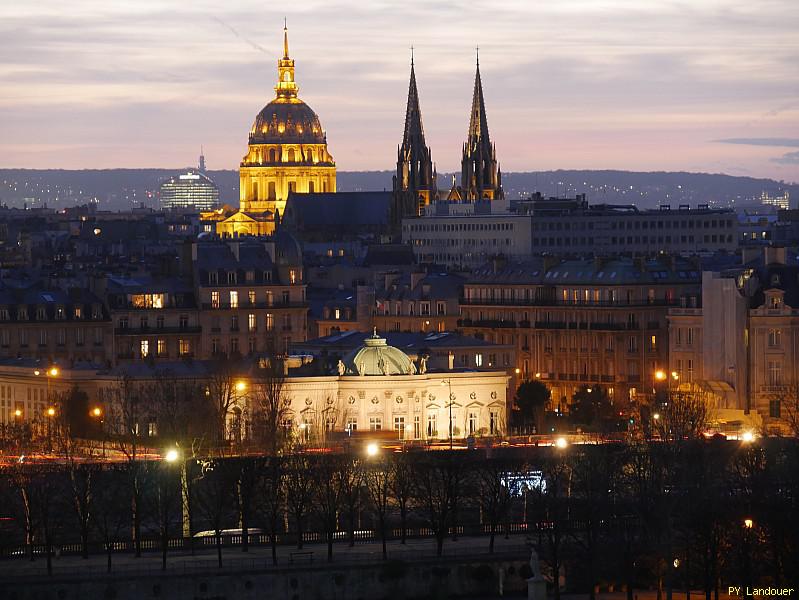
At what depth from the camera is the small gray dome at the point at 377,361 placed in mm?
115812

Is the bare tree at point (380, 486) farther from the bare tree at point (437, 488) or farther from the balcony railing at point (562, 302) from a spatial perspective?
the balcony railing at point (562, 302)

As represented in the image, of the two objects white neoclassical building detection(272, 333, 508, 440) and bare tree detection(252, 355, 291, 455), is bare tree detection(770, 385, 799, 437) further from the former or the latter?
bare tree detection(252, 355, 291, 455)

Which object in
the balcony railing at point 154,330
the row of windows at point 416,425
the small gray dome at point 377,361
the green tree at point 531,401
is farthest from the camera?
the balcony railing at point 154,330

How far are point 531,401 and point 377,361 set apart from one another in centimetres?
1023

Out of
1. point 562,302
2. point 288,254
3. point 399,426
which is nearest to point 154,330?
point 288,254

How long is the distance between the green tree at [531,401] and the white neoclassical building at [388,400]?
129 inches

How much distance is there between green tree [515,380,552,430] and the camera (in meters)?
121

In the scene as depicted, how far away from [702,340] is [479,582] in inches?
1611

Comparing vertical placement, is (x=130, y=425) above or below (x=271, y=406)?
below


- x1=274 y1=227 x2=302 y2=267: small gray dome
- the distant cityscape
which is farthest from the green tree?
x1=274 y1=227 x2=302 y2=267: small gray dome

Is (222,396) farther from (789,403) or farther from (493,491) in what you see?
(493,491)

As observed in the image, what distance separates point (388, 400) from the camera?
114938 millimetres

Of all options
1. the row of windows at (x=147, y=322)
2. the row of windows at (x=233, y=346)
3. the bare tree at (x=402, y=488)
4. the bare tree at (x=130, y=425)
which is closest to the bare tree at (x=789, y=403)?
the bare tree at (x=402, y=488)

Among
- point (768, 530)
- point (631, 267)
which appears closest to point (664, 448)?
point (768, 530)
